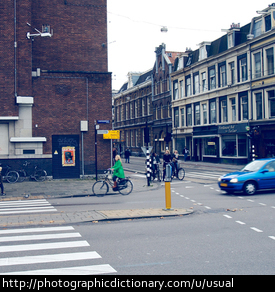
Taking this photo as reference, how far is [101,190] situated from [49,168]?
723 centimetres

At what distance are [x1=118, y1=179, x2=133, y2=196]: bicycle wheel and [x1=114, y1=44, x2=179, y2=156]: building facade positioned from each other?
27250mm

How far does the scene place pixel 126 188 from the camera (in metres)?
16.0

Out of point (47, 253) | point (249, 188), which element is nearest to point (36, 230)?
point (47, 253)

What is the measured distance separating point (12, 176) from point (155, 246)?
50.9ft

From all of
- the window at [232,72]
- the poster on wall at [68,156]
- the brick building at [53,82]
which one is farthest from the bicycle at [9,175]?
the window at [232,72]

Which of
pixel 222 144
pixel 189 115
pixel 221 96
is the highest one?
pixel 221 96

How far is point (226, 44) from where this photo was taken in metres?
38.6

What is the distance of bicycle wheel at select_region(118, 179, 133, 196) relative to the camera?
15806 millimetres

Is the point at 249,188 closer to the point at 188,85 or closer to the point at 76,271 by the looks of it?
the point at 76,271

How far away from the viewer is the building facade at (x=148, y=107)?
52.6 meters

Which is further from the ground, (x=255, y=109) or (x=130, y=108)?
(x=130, y=108)

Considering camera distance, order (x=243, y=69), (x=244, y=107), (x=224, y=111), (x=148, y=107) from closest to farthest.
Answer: (x=244, y=107), (x=243, y=69), (x=224, y=111), (x=148, y=107)
